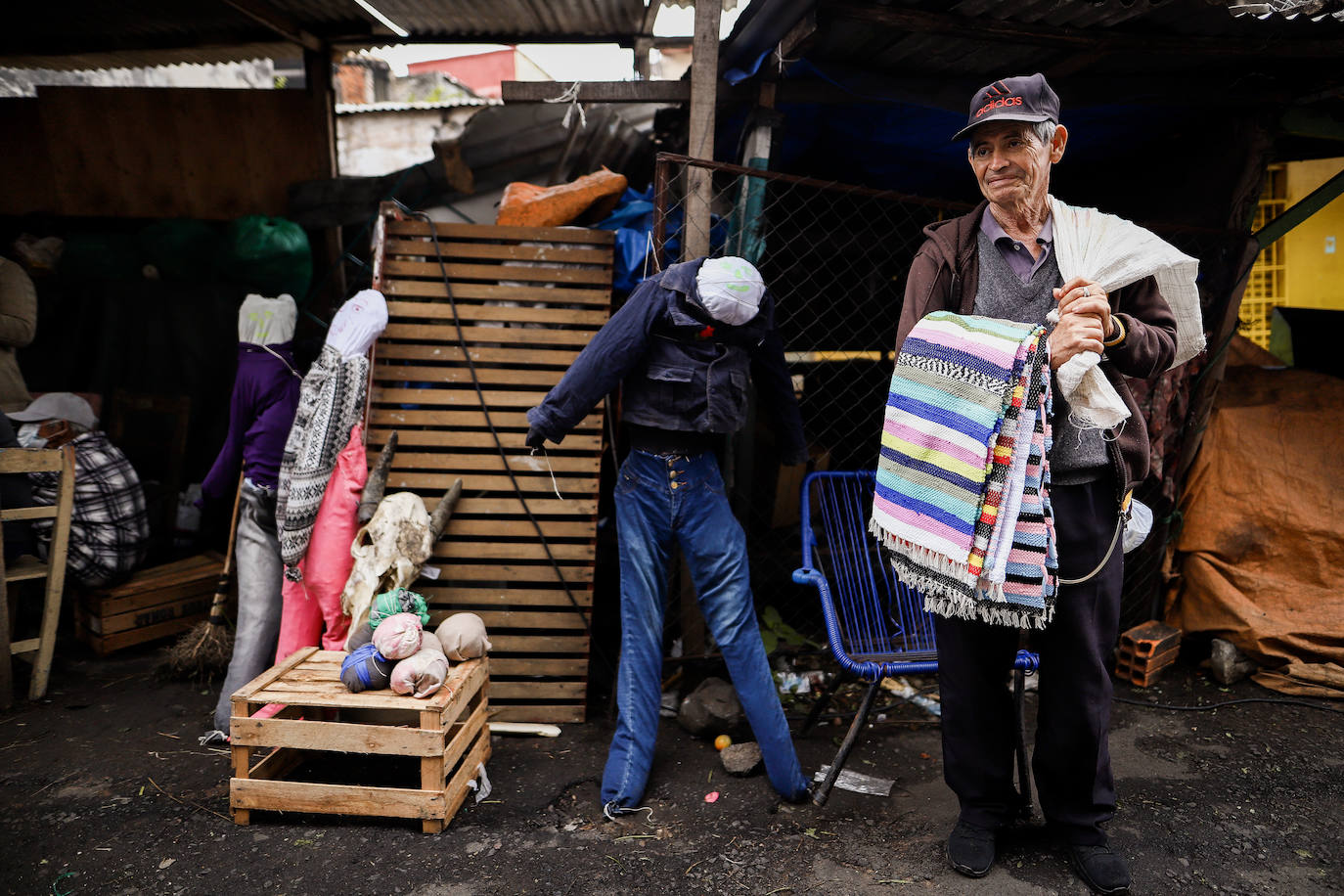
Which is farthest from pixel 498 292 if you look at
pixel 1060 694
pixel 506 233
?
pixel 1060 694

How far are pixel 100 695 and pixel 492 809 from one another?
2576 millimetres

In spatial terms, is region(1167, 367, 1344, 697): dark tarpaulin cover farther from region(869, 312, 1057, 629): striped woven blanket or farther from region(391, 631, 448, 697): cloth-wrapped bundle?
region(391, 631, 448, 697): cloth-wrapped bundle

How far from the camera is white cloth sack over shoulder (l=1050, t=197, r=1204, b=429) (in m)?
2.28

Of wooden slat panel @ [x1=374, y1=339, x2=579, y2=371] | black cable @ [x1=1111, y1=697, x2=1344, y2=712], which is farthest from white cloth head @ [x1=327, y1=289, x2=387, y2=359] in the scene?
black cable @ [x1=1111, y1=697, x2=1344, y2=712]

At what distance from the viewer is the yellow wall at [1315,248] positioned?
597 centimetres

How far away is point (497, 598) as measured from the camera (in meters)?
4.04

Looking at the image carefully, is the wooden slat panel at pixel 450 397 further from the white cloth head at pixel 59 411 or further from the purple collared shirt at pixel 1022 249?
the purple collared shirt at pixel 1022 249

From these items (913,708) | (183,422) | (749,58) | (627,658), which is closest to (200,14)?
(183,422)

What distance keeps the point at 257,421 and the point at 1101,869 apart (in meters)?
4.12

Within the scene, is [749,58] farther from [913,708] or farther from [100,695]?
[100,695]

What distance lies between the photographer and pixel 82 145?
5785 mm

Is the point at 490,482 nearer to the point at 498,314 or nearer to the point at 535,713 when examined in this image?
the point at 498,314

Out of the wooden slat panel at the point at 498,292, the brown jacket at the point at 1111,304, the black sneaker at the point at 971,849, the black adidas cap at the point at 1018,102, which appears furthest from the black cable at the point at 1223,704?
the wooden slat panel at the point at 498,292

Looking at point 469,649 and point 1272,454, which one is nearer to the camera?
point 469,649
